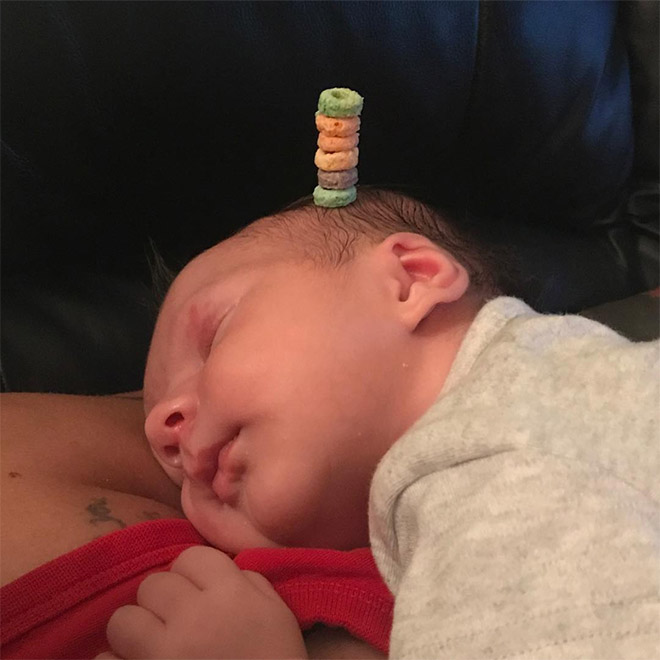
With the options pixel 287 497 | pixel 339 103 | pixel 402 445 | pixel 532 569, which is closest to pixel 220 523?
pixel 287 497

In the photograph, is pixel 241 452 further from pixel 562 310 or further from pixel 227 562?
pixel 562 310

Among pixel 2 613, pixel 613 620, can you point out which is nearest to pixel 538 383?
pixel 613 620

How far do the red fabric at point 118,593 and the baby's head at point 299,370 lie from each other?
0.12 feet

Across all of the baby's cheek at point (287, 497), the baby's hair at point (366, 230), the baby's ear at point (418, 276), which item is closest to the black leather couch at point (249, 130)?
the baby's hair at point (366, 230)

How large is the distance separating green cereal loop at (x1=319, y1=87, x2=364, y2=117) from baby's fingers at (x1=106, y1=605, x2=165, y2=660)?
0.48m

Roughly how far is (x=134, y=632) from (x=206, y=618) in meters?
0.06

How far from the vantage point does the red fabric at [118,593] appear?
65cm

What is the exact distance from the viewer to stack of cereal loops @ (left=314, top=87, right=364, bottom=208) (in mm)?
788

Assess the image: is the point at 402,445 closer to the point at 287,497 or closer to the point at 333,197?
the point at 287,497

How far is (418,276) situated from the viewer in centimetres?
79

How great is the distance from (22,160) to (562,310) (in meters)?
0.81

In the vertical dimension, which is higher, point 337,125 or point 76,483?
point 337,125

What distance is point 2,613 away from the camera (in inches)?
25.5

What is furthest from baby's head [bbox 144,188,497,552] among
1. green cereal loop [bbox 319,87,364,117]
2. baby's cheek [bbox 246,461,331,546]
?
green cereal loop [bbox 319,87,364,117]
